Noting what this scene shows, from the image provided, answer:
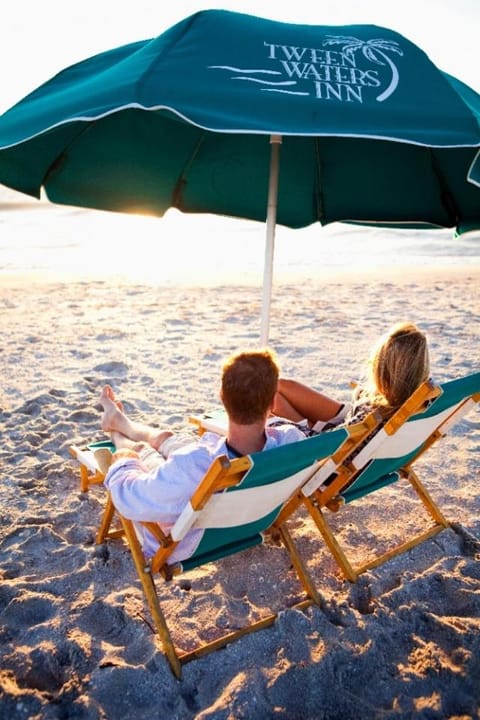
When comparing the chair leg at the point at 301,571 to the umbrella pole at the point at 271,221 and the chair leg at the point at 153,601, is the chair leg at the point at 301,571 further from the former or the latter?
the umbrella pole at the point at 271,221

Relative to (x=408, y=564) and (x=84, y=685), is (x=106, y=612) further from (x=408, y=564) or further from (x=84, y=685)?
(x=408, y=564)

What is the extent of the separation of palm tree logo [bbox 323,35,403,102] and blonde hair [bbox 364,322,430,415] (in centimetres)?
108

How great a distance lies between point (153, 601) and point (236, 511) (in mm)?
526

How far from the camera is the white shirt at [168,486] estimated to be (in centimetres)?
218

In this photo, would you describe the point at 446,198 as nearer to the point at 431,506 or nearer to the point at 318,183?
the point at 318,183

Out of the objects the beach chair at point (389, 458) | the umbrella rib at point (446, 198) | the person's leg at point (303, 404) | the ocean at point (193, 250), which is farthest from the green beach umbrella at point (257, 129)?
the ocean at point (193, 250)

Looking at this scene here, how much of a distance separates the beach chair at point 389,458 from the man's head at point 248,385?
0.50 m

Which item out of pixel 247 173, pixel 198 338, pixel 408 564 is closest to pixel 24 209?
pixel 198 338

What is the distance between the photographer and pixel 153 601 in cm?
234

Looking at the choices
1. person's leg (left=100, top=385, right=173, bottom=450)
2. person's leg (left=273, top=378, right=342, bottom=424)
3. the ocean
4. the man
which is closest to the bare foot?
person's leg (left=100, top=385, right=173, bottom=450)

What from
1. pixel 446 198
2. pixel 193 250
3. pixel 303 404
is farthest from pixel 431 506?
pixel 193 250

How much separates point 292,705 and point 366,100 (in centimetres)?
229

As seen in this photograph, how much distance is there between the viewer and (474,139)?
2084 mm

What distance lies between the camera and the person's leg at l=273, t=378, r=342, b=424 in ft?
11.4
